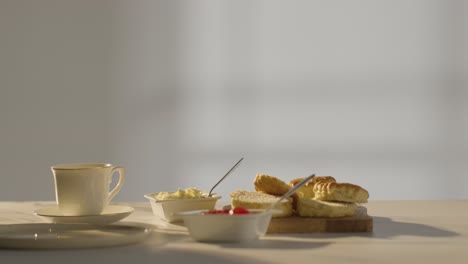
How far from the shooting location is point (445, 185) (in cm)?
492

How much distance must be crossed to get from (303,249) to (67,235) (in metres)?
0.36

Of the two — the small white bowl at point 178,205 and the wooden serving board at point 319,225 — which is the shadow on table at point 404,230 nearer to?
the wooden serving board at point 319,225

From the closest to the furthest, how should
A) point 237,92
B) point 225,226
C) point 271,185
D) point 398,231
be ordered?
point 225,226 < point 398,231 < point 271,185 < point 237,92

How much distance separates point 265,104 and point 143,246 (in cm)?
379

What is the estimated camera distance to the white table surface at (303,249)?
1.03m

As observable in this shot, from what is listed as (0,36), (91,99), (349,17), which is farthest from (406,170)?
(0,36)

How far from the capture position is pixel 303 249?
112cm

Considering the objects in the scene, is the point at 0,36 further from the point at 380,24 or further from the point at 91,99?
the point at 380,24

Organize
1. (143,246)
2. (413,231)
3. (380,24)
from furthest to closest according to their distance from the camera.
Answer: (380,24) → (413,231) → (143,246)

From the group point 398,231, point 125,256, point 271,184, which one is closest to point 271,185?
point 271,184

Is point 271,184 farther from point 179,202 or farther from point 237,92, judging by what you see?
point 237,92

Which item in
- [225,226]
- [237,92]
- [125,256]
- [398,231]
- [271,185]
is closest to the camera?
[125,256]

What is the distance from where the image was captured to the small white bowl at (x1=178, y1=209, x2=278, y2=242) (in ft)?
3.85

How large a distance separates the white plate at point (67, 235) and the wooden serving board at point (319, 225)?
238 mm
